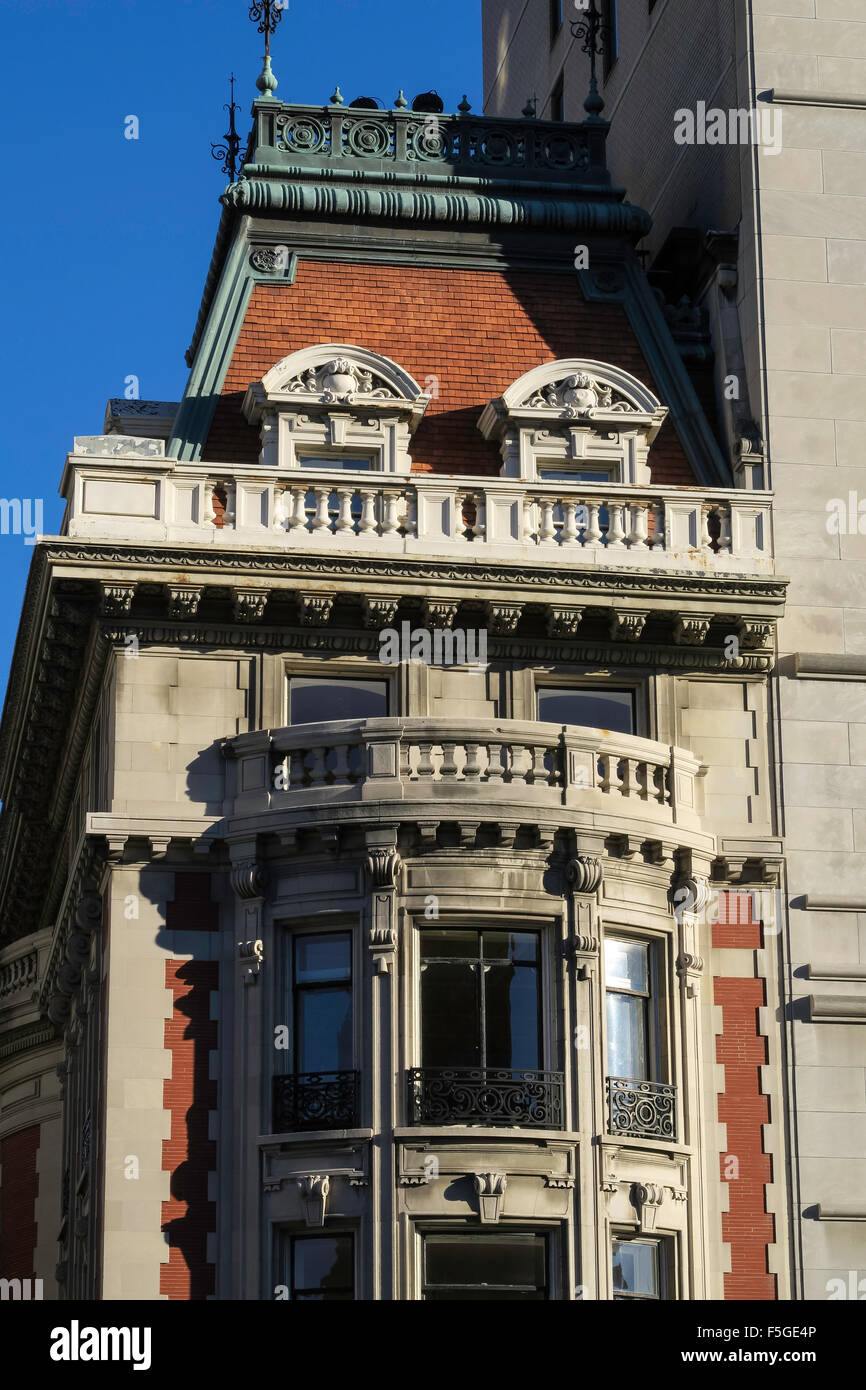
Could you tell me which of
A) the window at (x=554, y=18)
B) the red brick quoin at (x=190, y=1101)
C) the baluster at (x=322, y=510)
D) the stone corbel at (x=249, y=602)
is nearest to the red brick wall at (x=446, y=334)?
the baluster at (x=322, y=510)

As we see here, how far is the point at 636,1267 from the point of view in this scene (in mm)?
34031

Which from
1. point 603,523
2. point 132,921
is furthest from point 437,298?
point 132,921

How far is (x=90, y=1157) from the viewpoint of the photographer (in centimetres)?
3591

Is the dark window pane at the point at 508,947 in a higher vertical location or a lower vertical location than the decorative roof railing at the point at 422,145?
lower

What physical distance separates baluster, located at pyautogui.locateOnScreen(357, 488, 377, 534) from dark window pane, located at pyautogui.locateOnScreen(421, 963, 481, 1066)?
240 inches

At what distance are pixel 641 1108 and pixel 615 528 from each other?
794 centimetres

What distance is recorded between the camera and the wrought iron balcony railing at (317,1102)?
33.7 meters

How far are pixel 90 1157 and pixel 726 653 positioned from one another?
10651 mm

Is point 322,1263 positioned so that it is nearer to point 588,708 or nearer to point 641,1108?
point 641,1108

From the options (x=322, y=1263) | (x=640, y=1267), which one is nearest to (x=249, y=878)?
(x=322, y=1263)

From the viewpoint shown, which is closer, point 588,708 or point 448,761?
point 448,761

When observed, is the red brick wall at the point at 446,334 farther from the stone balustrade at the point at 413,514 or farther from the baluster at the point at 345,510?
the baluster at the point at 345,510

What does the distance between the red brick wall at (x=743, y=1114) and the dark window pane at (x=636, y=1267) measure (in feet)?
3.15
